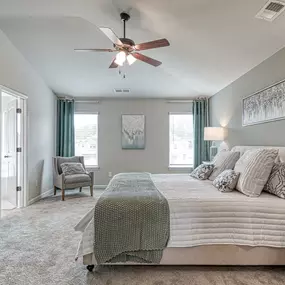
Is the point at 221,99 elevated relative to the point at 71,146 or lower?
elevated

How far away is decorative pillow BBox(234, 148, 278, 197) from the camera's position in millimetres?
2545

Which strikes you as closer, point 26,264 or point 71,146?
point 26,264

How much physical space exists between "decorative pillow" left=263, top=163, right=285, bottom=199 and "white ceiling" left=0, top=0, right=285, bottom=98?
158cm

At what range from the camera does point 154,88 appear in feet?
19.7

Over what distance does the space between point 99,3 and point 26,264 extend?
120 inches

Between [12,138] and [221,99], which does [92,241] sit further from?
[221,99]

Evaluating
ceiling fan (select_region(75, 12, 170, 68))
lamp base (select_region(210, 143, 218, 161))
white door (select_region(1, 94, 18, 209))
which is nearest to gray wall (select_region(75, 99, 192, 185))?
lamp base (select_region(210, 143, 218, 161))

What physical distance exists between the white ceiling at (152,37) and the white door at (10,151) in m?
1.01

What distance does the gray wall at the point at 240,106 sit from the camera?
3349mm

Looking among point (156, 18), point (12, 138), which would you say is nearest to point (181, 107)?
point (156, 18)

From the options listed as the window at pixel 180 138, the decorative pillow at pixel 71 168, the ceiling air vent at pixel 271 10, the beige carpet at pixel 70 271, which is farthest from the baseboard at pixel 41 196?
the ceiling air vent at pixel 271 10

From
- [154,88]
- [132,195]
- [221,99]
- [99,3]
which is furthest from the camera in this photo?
[154,88]

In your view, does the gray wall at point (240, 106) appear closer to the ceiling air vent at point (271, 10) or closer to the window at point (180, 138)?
the ceiling air vent at point (271, 10)

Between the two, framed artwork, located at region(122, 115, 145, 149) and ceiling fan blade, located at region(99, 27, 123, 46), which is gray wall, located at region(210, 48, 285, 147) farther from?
ceiling fan blade, located at region(99, 27, 123, 46)
